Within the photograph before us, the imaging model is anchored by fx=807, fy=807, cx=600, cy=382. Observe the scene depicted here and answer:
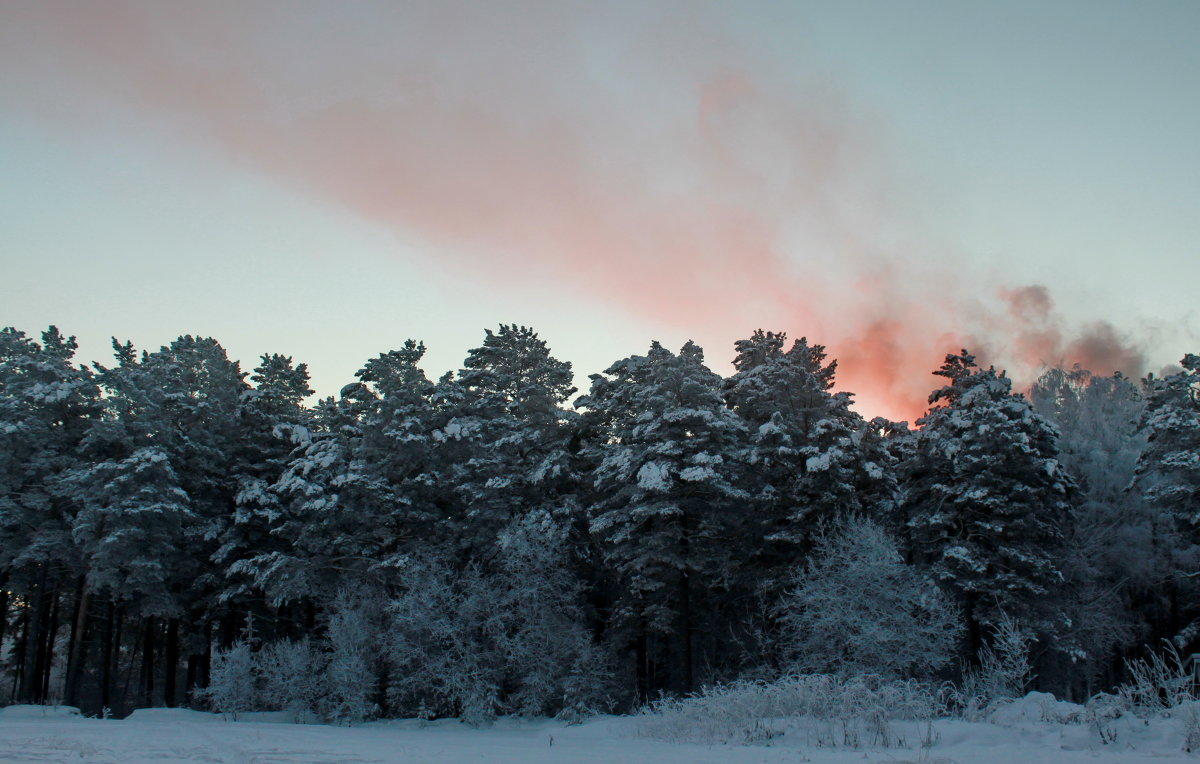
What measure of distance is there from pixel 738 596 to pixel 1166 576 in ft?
77.9

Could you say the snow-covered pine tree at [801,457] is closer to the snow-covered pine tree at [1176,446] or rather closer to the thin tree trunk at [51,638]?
the snow-covered pine tree at [1176,446]

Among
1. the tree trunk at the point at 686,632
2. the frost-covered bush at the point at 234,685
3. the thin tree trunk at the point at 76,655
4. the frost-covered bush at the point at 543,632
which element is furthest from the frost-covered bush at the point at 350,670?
the thin tree trunk at the point at 76,655

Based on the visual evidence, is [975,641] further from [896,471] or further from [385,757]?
[385,757]

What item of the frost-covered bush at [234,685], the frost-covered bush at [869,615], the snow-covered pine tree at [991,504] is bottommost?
the frost-covered bush at [234,685]

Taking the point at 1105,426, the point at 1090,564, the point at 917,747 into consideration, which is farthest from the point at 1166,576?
the point at 917,747

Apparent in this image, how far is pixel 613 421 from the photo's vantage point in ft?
133

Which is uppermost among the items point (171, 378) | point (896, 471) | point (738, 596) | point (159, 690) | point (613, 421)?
point (171, 378)

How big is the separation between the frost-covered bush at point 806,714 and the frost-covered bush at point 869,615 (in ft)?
24.4

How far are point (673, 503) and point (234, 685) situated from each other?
18831 millimetres

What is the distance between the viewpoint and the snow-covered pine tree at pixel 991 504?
1273 inches

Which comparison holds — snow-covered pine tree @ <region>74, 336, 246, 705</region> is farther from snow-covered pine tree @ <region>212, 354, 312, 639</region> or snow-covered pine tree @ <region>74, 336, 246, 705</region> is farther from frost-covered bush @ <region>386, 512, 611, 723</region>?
frost-covered bush @ <region>386, 512, 611, 723</region>

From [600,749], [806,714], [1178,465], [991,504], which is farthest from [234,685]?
[1178,465]

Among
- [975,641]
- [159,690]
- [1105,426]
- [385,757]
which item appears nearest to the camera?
[385,757]

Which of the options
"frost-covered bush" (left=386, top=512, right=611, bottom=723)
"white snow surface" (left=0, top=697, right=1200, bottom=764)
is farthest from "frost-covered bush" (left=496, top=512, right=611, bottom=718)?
"white snow surface" (left=0, top=697, right=1200, bottom=764)
